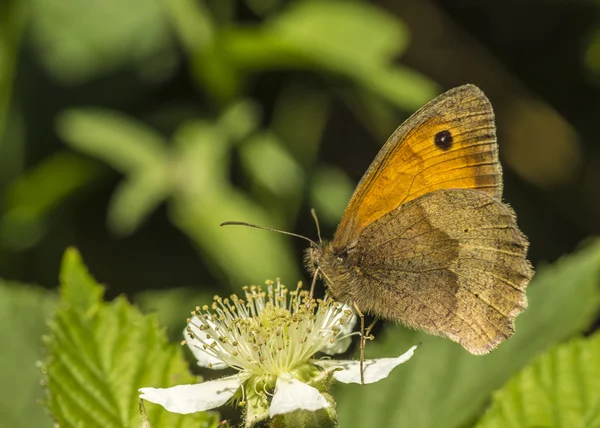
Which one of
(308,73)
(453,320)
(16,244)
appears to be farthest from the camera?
(308,73)

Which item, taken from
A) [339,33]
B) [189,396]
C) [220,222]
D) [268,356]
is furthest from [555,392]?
[339,33]

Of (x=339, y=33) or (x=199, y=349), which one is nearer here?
(x=199, y=349)

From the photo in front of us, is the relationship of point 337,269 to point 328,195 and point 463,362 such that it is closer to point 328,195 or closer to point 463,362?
point 463,362

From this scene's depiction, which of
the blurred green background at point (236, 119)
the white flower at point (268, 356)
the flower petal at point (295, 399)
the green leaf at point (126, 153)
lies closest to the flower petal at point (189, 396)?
the white flower at point (268, 356)

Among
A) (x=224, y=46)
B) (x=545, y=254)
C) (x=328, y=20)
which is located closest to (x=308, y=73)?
(x=328, y=20)

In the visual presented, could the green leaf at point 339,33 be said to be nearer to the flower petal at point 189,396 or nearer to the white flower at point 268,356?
the white flower at point 268,356

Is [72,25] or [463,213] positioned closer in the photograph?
[463,213]

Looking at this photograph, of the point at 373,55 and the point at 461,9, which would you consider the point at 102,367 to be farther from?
the point at 461,9
